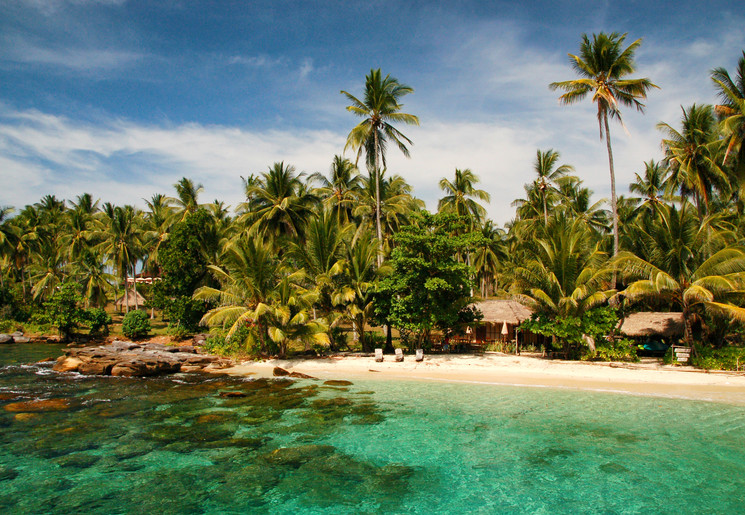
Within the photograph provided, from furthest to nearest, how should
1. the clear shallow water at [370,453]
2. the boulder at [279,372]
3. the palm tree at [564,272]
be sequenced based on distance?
1. the palm tree at [564,272]
2. the boulder at [279,372]
3. the clear shallow water at [370,453]

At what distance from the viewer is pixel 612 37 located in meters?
20.4

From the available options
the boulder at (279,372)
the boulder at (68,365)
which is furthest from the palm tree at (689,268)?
the boulder at (68,365)

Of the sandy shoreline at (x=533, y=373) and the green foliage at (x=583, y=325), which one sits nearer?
the sandy shoreline at (x=533, y=373)

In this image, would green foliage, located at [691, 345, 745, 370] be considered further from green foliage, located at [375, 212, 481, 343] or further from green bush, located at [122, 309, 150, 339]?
green bush, located at [122, 309, 150, 339]

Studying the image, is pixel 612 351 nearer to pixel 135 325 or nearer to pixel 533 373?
pixel 533 373

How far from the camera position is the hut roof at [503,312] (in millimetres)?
21844

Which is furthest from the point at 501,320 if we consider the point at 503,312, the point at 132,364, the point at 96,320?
the point at 96,320

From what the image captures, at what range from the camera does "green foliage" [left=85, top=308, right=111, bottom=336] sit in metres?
29.3

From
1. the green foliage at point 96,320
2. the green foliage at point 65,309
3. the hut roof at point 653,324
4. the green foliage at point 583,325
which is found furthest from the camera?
the green foliage at point 96,320

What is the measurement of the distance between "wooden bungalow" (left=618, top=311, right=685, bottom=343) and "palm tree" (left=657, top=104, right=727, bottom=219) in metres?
7.65

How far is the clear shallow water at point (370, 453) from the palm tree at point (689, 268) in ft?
16.0

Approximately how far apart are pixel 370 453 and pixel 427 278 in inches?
419

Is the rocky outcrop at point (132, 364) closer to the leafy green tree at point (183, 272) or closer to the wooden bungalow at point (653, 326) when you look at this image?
the leafy green tree at point (183, 272)

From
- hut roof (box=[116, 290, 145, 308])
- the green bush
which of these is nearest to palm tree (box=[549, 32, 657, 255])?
the green bush
